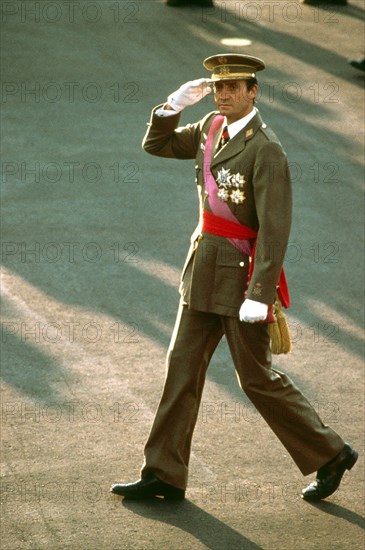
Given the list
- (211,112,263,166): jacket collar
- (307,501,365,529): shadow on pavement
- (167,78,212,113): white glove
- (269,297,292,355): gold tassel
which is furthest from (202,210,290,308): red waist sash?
(307,501,365,529): shadow on pavement

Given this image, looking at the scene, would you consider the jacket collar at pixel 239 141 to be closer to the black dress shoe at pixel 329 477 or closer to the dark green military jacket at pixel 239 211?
the dark green military jacket at pixel 239 211

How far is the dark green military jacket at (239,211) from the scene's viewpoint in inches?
236

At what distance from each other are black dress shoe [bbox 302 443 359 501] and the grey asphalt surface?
71mm

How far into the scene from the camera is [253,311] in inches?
235

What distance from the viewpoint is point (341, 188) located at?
1138 centimetres

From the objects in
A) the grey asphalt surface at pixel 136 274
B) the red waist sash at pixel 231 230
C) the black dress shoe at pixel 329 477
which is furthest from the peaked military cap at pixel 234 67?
the grey asphalt surface at pixel 136 274

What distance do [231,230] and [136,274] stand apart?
3.18m

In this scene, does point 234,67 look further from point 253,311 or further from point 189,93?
point 253,311

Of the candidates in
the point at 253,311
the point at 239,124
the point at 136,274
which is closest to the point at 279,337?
the point at 253,311

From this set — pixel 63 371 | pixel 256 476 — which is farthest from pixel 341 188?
pixel 256 476

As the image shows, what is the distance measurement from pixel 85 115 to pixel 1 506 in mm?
7192

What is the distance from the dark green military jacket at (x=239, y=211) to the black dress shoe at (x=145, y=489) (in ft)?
2.81

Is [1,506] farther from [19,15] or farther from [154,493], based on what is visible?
[19,15]

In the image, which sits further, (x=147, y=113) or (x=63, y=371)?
(x=147, y=113)
